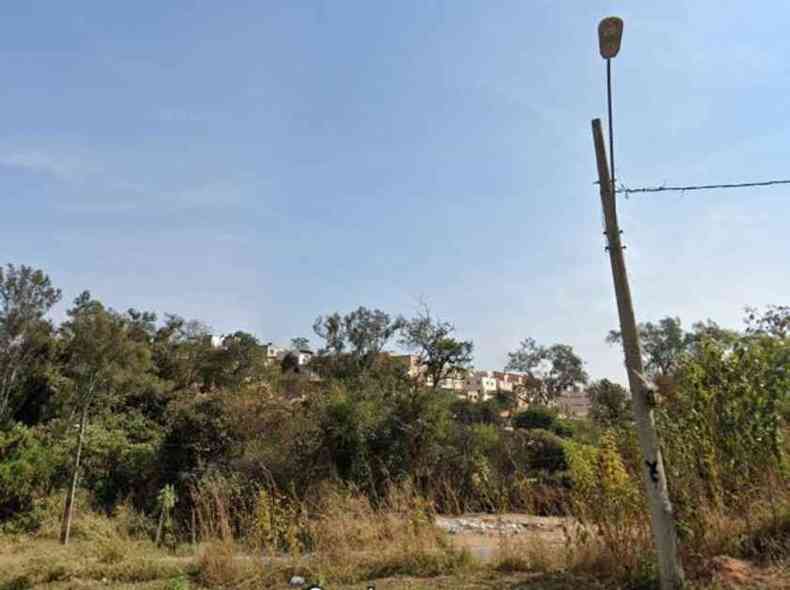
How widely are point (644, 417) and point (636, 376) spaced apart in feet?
0.93

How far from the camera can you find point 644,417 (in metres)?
3.83

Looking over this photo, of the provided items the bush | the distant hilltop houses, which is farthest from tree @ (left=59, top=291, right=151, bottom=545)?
the distant hilltop houses

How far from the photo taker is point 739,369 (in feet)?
15.9

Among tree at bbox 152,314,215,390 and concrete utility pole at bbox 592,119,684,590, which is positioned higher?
tree at bbox 152,314,215,390

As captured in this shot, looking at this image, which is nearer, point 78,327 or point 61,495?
point 78,327

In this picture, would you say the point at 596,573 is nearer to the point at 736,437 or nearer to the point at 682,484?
the point at 682,484

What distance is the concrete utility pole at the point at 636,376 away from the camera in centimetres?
368

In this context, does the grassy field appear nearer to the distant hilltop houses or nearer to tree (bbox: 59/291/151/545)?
tree (bbox: 59/291/151/545)

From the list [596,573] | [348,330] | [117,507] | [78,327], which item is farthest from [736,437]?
[348,330]

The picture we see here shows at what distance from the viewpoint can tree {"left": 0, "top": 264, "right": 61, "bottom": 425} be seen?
20.3 metres

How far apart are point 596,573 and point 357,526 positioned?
2.35 m

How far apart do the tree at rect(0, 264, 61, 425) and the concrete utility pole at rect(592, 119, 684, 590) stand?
22.3 meters

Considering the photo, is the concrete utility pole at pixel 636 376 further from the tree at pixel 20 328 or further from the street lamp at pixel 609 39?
the tree at pixel 20 328

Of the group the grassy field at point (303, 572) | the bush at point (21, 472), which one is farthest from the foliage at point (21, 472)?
the grassy field at point (303, 572)
